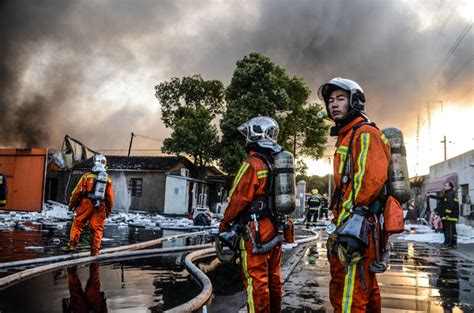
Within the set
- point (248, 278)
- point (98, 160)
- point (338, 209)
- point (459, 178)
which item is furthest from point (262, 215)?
point (459, 178)

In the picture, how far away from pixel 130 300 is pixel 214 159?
27.7 meters

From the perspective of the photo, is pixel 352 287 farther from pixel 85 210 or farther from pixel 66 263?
pixel 85 210

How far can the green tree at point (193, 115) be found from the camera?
31.8 meters

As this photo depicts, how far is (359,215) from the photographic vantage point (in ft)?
8.61

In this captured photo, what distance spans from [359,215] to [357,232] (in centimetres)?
13

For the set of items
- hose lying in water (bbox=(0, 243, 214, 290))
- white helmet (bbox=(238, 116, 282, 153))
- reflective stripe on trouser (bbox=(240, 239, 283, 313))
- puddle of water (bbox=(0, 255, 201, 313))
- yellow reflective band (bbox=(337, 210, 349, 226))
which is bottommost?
puddle of water (bbox=(0, 255, 201, 313))

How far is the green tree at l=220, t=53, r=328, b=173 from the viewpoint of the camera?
27203mm

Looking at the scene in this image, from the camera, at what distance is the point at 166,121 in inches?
1448

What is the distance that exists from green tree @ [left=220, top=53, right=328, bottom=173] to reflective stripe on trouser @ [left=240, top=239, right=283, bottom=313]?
22.8m

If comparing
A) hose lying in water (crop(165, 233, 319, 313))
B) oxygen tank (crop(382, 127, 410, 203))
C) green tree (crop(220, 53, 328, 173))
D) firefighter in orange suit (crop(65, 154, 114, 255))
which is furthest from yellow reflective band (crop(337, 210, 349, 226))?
green tree (crop(220, 53, 328, 173))

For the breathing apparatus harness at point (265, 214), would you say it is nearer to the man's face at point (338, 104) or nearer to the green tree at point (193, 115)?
the man's face at point (338, 104)

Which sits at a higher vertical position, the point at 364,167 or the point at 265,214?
the point at 364,167

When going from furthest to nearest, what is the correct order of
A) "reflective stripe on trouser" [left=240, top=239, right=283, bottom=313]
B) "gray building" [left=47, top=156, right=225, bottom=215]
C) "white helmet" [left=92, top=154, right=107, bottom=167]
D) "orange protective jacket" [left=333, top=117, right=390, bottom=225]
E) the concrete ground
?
1. "gray building" [left=47, top=156, right=225, bottom=215]
2. "white helmet" [left=92, top=154, right=107, bottom=167]
3. the concrete ground
4. "reflective stripe on trouser" [left=240, top=239, right=283, bottom=313]
5. "orange protective jacket" [left=333, top=117, right=390, bottom=225]

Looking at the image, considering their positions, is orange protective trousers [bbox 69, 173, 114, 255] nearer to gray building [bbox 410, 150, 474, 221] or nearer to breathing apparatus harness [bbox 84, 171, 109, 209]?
breathing apparatus harness [bbox 84, 171, 109, 209]
